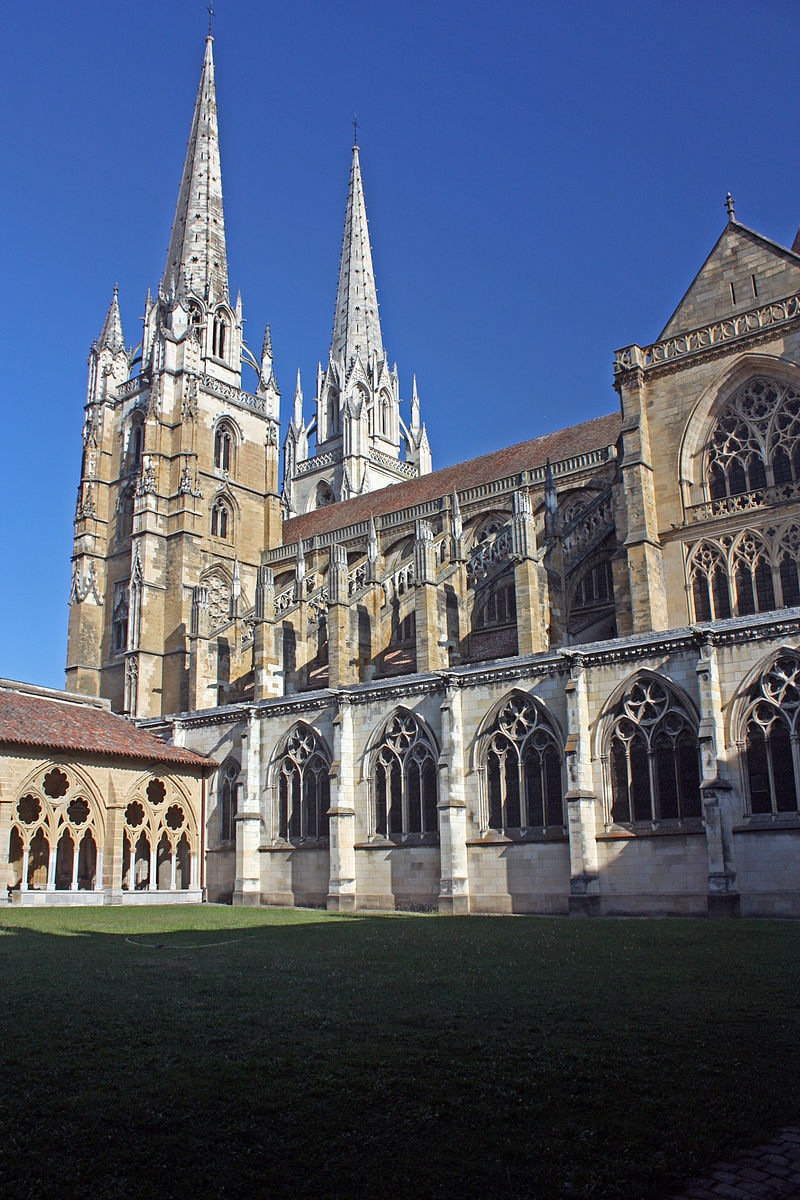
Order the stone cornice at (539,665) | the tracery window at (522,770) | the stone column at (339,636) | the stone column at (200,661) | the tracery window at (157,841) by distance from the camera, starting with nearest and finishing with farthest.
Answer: the stone cornice at (539,665) → the tracery window at (522,770) → the tracery window at (157,841) → the stone column at (339,636) → the stone column at (200,661)

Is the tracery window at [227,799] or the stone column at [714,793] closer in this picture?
the stone column at [714,793]

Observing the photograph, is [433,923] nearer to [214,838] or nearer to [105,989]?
[105,989]

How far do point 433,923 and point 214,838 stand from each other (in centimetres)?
1251

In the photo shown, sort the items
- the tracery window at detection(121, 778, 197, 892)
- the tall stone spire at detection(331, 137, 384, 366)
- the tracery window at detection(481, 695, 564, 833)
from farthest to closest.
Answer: the tall stone spire at detection(331, 137, 384, 366) < the tracery window at detection(121, 778, 197, 892) < the tracery window at detection(481, 695, 564, 833)

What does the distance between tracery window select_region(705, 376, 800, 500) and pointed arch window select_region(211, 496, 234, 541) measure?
2822cm

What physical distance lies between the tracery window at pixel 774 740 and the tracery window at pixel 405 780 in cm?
790

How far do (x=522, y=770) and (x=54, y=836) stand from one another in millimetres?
12248

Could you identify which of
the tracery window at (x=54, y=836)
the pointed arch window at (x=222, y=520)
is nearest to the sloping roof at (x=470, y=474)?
the pointed arch window at (x=222, y=520)

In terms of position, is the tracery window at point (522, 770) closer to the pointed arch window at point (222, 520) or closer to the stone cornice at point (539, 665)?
the stone cornice at point (539, 665)

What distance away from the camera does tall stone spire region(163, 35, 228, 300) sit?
54531 mm

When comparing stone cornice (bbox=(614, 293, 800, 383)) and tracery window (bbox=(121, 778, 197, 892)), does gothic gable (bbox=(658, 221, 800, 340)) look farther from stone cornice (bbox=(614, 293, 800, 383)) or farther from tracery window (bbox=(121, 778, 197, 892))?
tracery window (bbox=(121, 778, 197, 892))

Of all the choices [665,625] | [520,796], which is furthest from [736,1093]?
[665,625]

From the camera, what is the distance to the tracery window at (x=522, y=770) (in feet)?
74.2

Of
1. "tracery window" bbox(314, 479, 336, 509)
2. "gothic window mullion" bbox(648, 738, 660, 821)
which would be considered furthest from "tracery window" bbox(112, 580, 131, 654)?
"gothic window mullion" bbox(648, 738, 660, 821)
